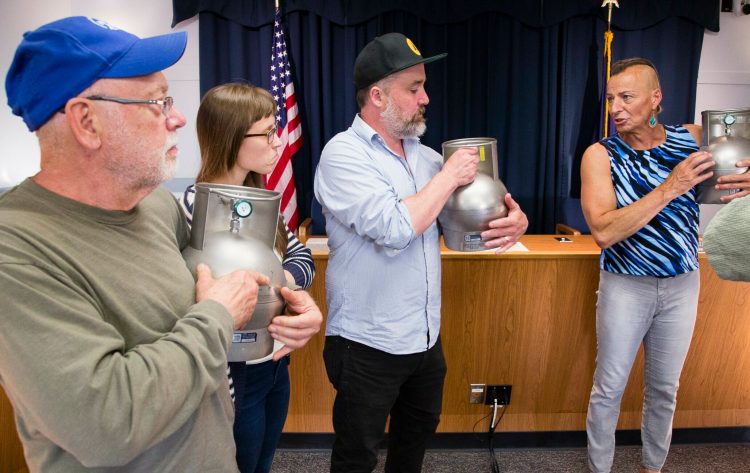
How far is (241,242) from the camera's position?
45.3 inches

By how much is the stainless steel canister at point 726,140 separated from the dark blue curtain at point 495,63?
58.9 inches

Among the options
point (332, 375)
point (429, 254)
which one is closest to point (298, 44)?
point (429, 254)

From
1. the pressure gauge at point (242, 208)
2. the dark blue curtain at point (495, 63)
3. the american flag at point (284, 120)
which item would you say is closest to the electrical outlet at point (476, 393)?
→ the dark blue curtain at point (495, 63)

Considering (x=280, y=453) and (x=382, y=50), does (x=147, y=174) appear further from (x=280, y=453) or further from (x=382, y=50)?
(x=280, y=453)

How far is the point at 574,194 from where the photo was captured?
3.43 metres

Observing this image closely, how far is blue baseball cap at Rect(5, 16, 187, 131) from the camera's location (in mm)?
879

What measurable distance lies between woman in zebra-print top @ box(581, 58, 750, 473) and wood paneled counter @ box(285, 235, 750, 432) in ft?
1.44

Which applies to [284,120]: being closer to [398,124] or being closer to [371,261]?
[398,124]

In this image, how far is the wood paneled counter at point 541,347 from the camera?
2697mm

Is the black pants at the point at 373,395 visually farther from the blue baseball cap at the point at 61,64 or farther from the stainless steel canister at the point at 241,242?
the blue baseball cap at the point at 61,64

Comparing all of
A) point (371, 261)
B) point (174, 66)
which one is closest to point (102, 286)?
point (371, 261)

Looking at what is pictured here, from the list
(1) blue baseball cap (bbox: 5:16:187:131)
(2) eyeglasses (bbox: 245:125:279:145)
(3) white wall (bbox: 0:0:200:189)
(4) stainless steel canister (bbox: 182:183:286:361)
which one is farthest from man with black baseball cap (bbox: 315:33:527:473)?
(3) white wall (bbox: 0:0:200:189)

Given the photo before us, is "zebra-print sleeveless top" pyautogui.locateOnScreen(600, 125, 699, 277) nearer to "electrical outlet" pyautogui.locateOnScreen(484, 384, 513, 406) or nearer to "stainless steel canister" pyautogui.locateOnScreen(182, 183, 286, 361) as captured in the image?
"electrical outlet" pyautogui.locateOnScreen(484, 384, 513, 406)

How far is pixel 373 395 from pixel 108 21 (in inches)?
110
